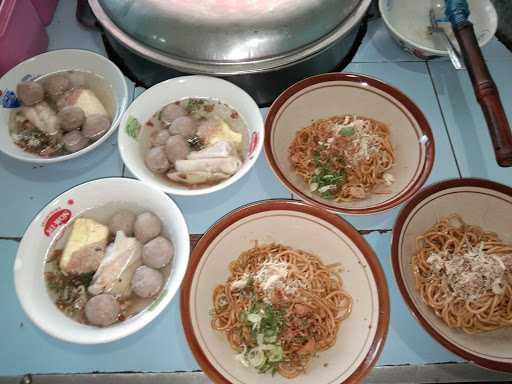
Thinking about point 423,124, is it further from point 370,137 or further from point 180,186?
point 180,186

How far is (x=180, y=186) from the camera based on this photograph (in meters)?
1.29

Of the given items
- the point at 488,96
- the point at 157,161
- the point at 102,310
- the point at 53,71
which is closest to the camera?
the point at 102,310

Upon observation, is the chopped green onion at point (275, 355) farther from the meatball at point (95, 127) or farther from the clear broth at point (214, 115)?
the meatball at point (95, 127)

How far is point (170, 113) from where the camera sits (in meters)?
1.40

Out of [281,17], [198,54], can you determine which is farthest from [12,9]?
[281,17]

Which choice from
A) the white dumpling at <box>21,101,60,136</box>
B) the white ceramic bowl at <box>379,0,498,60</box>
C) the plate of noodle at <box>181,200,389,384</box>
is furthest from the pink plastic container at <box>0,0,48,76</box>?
the white ceramic bowl at <box>379,0,498,60</box>

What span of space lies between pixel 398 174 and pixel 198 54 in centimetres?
75

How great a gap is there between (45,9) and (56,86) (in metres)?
0.51

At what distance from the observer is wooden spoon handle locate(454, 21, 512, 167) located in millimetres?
1132

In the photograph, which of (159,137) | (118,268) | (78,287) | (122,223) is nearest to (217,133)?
(159,137)

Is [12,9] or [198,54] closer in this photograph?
[198,54]

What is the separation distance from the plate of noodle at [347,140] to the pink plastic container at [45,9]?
1124 mm

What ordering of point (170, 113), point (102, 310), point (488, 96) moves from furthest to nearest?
→ point (170, 113)
point (488, 96)
point (102, 310)

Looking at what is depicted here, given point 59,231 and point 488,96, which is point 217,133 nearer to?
point 59,231
